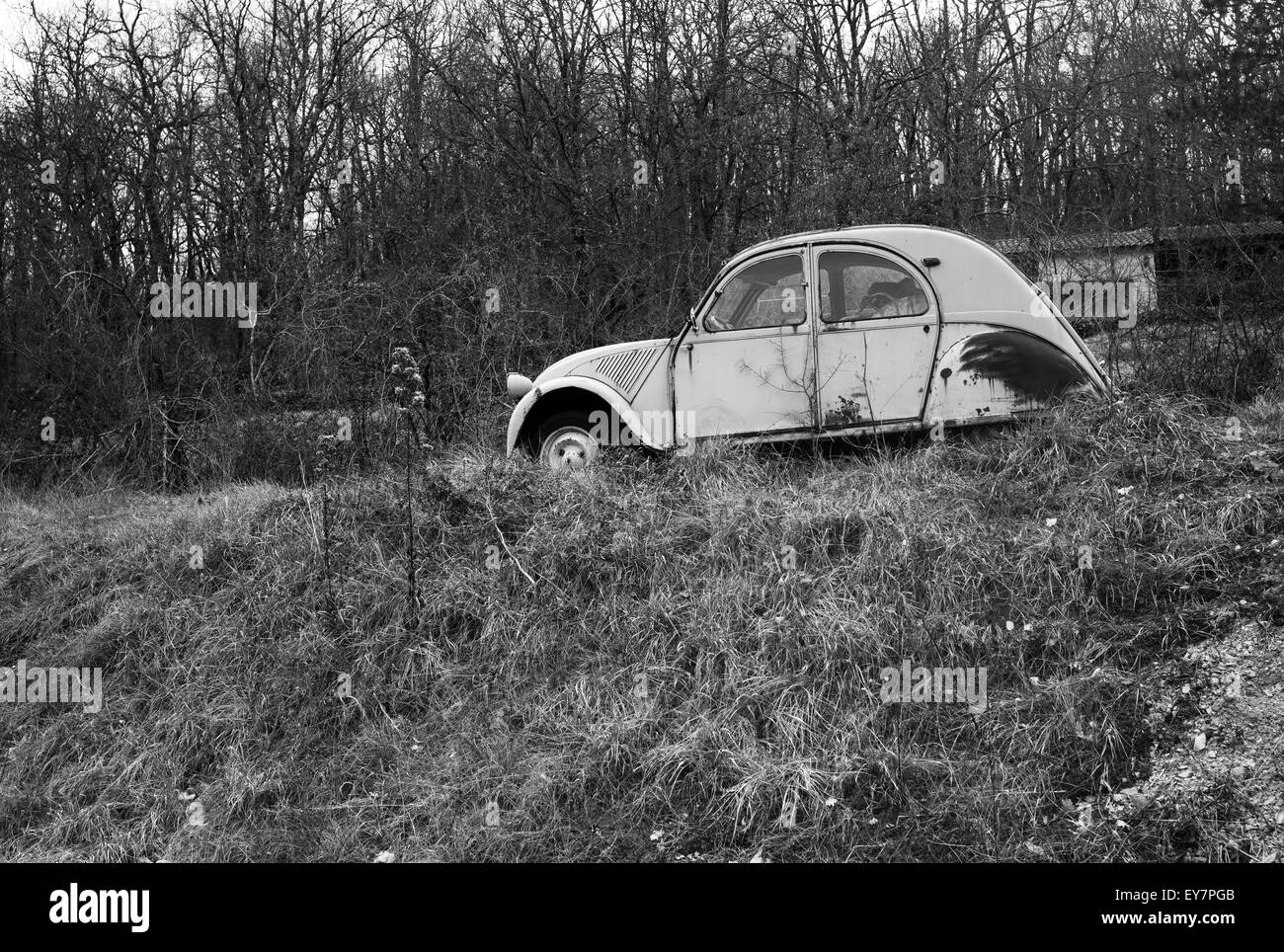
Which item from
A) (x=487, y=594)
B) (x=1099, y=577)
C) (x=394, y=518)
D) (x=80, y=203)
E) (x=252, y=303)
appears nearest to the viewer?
(x=1099, y=577)

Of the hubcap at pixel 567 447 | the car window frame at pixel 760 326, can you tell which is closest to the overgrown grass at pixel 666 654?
the hubcap at pixel 567 447

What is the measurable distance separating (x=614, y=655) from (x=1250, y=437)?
442 cm

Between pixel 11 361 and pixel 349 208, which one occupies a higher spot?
pixel 349 208

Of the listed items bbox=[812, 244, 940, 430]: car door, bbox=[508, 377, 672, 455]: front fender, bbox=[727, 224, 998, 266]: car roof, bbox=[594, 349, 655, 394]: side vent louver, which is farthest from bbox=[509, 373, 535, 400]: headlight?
bbox=[812, 244, 940, 430]: car door

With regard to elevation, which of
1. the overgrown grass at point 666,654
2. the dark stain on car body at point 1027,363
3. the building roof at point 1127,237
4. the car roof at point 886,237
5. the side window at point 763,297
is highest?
the building roof at point 1127,237

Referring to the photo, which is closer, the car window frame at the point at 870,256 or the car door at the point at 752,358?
the car window frame at the point at 870,256

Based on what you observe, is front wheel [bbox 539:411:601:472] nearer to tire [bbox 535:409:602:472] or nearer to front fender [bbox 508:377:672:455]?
tire [bbox 535:409:602:472]

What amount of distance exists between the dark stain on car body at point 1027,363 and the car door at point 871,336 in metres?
0.38

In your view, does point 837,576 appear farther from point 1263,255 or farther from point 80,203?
point 80,203

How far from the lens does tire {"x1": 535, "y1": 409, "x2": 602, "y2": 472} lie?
830 cm

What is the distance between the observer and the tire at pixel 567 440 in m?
8.30

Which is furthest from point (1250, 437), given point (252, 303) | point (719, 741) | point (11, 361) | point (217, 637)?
point (11, 361)

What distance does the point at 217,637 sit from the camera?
719 centimetres

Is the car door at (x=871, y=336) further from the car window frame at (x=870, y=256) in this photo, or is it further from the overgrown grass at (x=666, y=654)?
the overgrown grass at (x=666, y=654)
